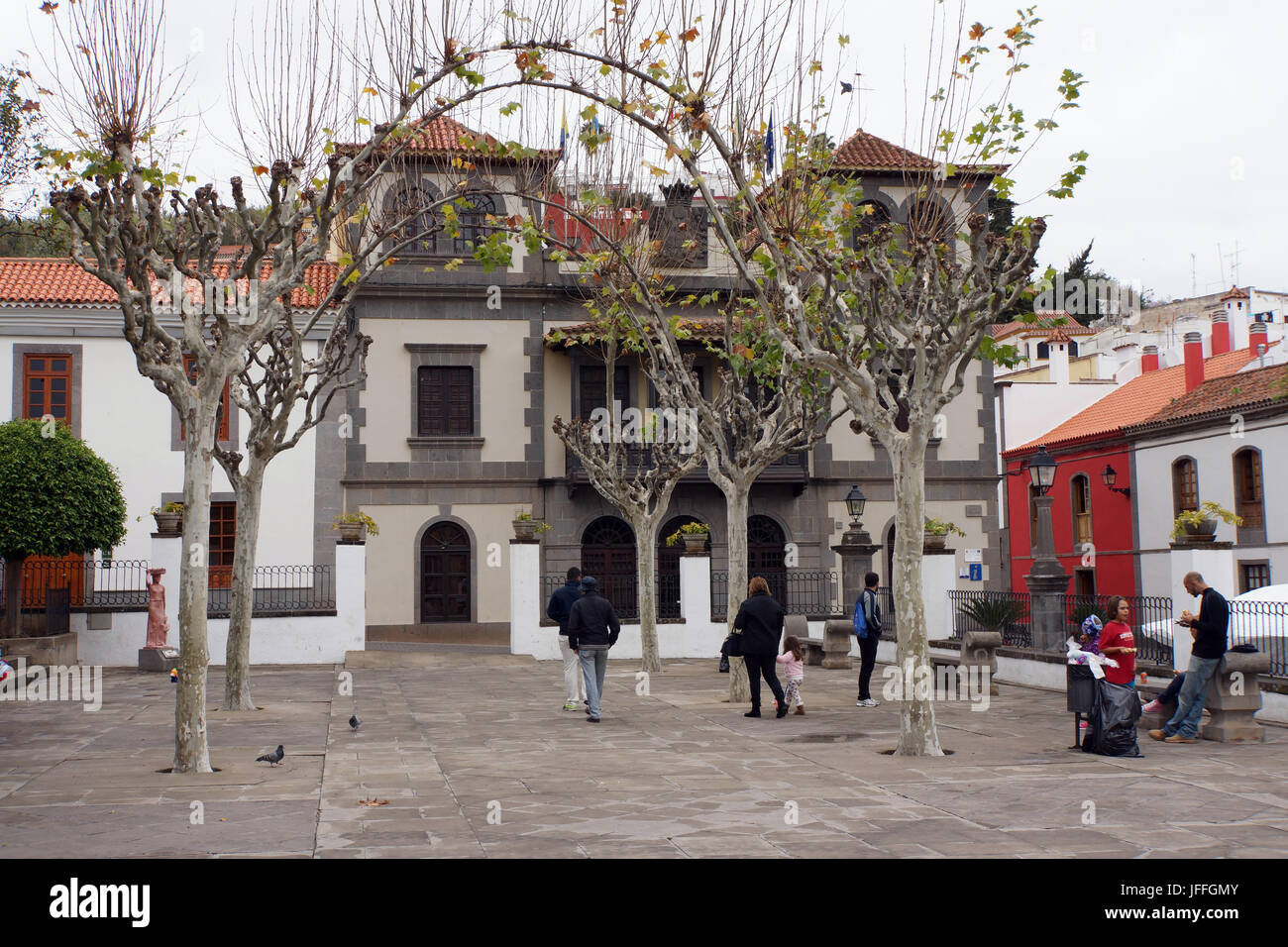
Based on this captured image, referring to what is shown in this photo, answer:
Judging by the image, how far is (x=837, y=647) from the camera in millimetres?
21938

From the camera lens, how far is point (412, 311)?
1137 inches

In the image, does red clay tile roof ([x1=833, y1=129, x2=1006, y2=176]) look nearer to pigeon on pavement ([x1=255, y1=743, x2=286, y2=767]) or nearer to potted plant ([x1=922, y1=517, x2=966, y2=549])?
potted plant ([x1=922, y1=517, x2=966, y2=549])

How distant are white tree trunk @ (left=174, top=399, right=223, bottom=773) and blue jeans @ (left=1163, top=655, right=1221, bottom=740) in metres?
9.14

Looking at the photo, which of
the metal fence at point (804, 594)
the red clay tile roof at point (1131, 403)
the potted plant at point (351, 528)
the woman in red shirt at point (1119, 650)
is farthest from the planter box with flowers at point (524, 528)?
the red clay tile roof at point (1131, 403)

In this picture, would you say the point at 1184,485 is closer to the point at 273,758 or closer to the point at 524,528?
the point at 524,528

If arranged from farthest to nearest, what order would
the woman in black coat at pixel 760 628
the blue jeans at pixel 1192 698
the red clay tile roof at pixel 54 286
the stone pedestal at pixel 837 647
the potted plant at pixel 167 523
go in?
the red clay tile roof at pixel 54 286 < the potted plant at pixel 167 523 < the stone pedestal at pixel 837 647 < the woman in black coat at pixel 760 628 < the blue jeans at pixel 1192 698

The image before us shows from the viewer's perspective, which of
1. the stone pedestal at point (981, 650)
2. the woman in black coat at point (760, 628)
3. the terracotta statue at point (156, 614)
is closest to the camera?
the woman in black coat at point (760, 628)

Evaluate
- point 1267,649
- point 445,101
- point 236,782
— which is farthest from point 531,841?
point 1267,649

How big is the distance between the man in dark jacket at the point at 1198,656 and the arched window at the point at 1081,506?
27.4 m

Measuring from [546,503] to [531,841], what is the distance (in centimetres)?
2193

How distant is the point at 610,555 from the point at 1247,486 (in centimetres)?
1703

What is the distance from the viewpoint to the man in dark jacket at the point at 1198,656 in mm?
11539

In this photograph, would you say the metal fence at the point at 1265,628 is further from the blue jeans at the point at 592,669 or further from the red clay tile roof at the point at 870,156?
the red clay tile roof at the point at 870,156

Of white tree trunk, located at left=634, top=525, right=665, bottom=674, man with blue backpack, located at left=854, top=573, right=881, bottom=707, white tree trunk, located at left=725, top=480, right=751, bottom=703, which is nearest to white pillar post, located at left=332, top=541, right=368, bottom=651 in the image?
white tree trunk, located at left=634, top=525, right=665, bottom=674
